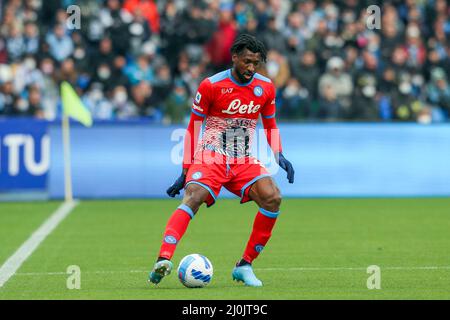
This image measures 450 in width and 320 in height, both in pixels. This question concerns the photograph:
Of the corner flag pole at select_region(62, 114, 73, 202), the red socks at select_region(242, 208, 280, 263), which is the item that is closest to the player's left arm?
the red socks at select_region(242, 208, 280, 263)

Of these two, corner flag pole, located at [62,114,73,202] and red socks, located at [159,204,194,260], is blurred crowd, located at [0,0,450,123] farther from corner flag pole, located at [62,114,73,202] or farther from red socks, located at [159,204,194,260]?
red socks, located at [159,204,194,260]

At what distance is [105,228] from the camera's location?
1576cm

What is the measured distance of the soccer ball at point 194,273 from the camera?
960 cm

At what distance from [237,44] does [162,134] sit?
36.2 feet

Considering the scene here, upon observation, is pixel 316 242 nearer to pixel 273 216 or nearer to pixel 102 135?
pixel 273 216

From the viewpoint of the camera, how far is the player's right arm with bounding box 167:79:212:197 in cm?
1002

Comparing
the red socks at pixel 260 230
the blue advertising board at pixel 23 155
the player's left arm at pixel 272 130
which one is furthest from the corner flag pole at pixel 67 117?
the red socks at pixel 260 230

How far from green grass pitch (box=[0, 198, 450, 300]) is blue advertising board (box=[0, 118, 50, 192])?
72 cm

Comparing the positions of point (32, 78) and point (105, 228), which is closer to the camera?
point (105, 228)

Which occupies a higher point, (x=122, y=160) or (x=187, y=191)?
(x=187, y=191)

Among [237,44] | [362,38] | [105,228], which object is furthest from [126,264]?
[362,38]

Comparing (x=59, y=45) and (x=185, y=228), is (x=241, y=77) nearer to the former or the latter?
(x=185, y=228)

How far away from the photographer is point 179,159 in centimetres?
2041

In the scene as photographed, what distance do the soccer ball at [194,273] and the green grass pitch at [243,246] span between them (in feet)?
0.32
